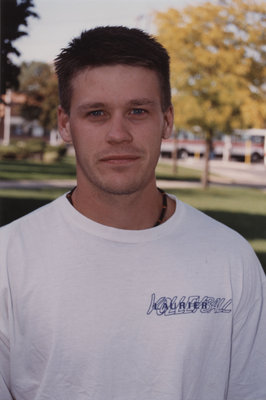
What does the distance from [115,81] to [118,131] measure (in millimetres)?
172

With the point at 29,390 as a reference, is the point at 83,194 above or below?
above

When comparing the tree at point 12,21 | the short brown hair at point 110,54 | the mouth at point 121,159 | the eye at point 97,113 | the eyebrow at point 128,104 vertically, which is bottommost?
the mouth at point 121,159

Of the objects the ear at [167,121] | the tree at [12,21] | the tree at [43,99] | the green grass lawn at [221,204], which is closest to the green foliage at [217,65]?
the green grass lawn at [221,204]

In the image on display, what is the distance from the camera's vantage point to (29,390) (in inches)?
82.0

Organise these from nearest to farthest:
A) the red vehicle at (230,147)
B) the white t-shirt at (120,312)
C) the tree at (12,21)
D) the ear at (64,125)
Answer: the white t-shirt at (120,312) → the ear at (64,125) → the tree at (12,21) → the red vehicle at (230,147)

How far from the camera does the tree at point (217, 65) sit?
21.4 meters

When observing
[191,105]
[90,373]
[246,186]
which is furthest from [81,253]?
[246,186]

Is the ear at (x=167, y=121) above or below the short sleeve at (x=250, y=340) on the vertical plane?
above

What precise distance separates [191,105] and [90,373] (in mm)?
19933

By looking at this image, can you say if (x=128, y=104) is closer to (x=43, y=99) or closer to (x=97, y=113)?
(x=97, y=113)

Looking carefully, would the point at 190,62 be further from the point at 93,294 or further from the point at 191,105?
the point at 93,294

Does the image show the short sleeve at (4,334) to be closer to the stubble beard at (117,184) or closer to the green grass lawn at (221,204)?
the stubble beard at (117,184)

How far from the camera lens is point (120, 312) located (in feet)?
6.68

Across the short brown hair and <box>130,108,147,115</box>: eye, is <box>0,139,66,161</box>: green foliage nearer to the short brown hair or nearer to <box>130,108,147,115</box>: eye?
the short brown hair
